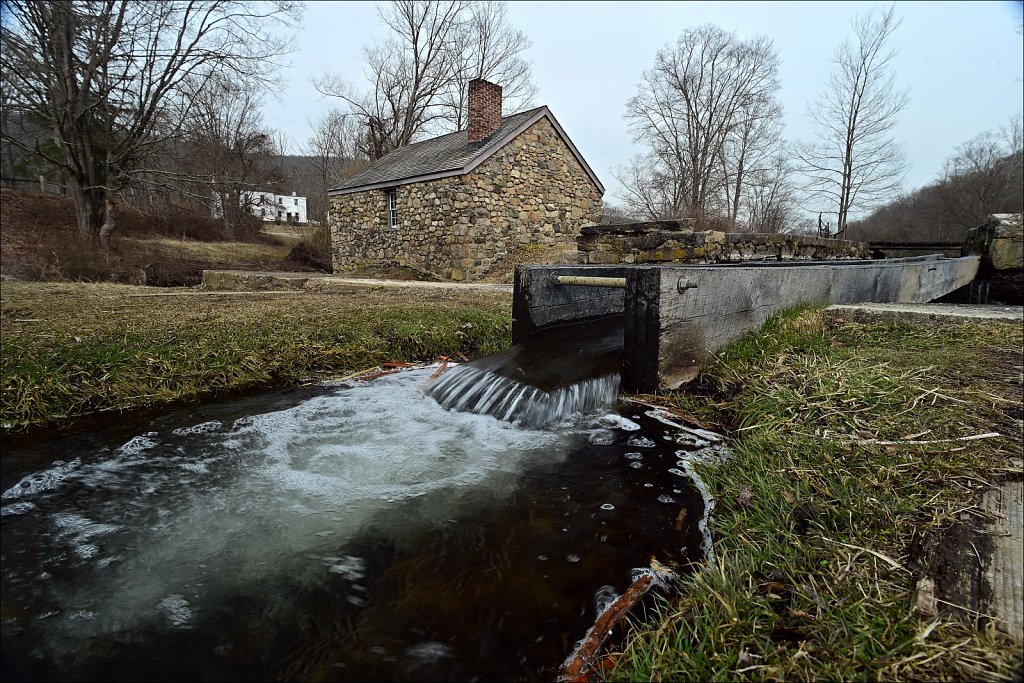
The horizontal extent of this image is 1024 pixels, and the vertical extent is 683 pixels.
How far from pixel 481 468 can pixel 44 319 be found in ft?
18.7

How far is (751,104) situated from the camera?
86.7 ft

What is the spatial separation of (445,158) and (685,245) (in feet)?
32.6

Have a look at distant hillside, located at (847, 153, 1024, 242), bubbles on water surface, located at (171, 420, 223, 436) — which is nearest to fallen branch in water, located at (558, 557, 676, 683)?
bubbles on water surface, located at (171, 420, 223, 436)

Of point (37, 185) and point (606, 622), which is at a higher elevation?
point (37, 185)

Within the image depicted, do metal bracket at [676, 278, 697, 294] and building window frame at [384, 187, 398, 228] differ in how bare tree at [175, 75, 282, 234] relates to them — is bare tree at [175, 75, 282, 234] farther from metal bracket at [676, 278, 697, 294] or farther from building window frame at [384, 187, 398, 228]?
metal bracket at [676, 278, 697, 294]

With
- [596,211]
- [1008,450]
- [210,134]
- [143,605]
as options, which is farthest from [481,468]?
[210,134]

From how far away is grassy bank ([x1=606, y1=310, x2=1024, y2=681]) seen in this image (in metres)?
1.19

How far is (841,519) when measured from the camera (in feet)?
5.72

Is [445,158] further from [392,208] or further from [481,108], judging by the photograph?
[392,208]

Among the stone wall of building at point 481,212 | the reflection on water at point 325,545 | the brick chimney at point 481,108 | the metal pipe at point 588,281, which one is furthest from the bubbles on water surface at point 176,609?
the brick chimney at point 481,108

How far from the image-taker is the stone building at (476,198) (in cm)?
1364

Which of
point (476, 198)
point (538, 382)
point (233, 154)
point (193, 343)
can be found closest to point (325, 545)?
point (538, 382)

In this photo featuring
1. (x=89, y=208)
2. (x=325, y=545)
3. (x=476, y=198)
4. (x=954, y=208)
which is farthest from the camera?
(x=954, y=208)

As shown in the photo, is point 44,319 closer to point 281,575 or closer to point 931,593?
point 281,575
